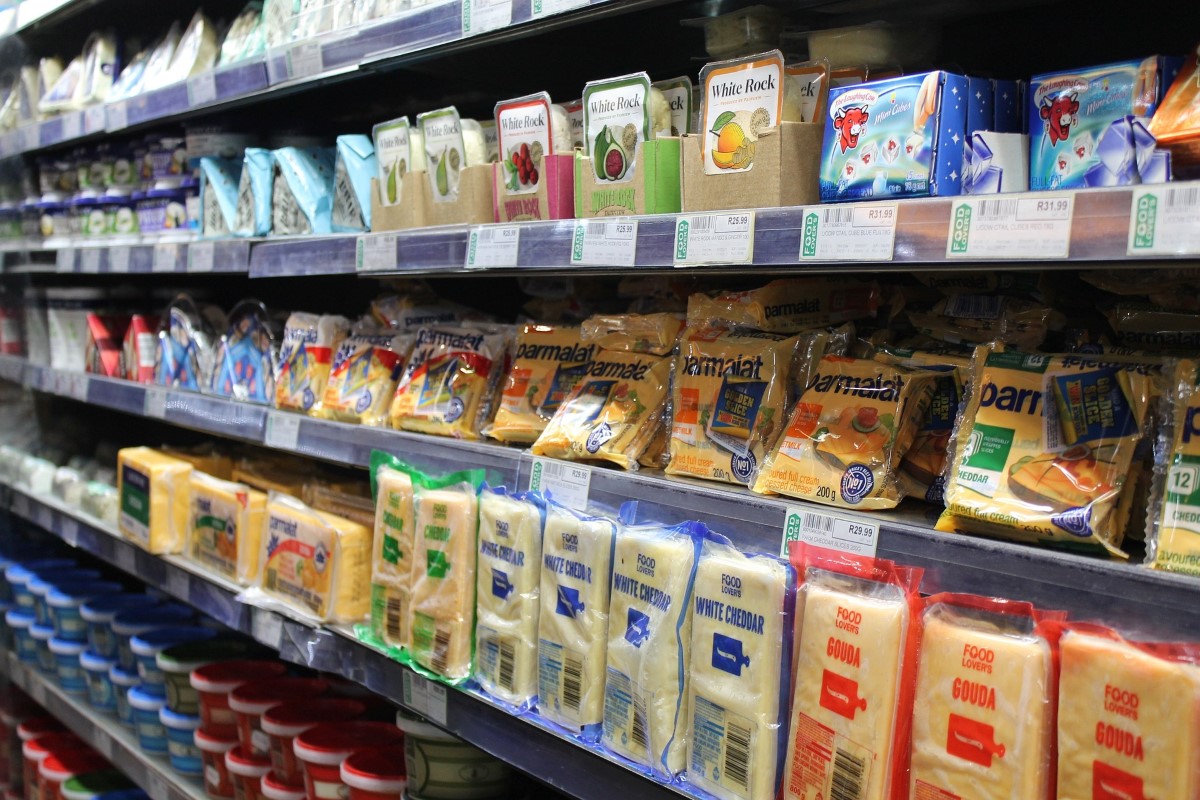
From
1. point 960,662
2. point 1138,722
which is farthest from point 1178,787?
point 960,662

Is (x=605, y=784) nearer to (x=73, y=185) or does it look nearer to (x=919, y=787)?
(x=919, y=787)

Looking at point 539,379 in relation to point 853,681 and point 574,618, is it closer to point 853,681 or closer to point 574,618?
point 574,618

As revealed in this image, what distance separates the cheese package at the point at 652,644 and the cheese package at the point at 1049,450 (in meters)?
0.32

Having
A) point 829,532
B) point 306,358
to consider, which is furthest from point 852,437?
point 306,358

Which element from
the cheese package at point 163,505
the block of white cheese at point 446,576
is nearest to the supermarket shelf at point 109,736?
the cheese package at point 163,505

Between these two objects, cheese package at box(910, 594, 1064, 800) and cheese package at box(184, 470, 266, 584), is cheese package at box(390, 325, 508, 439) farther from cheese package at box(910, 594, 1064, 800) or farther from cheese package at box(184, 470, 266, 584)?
cheese package at box(910, 594, 1064, 800)

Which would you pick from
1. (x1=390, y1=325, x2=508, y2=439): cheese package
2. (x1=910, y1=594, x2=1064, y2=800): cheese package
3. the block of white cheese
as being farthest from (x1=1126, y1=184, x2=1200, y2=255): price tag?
(x1=390, y1=325, x2=508, y2=439): cheese package

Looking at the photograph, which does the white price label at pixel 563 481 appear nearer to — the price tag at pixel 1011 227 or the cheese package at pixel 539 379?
the cheese package at pixel 539 379

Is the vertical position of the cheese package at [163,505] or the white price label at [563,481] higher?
the white price label at [563,481]

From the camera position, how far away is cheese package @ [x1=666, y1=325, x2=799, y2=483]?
1.39 m

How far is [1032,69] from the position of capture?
59.4 inches

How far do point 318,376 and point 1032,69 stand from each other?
4.82 feet

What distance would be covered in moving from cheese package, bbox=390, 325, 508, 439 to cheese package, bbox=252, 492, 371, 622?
235 mm

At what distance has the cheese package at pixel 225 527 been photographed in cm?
221
